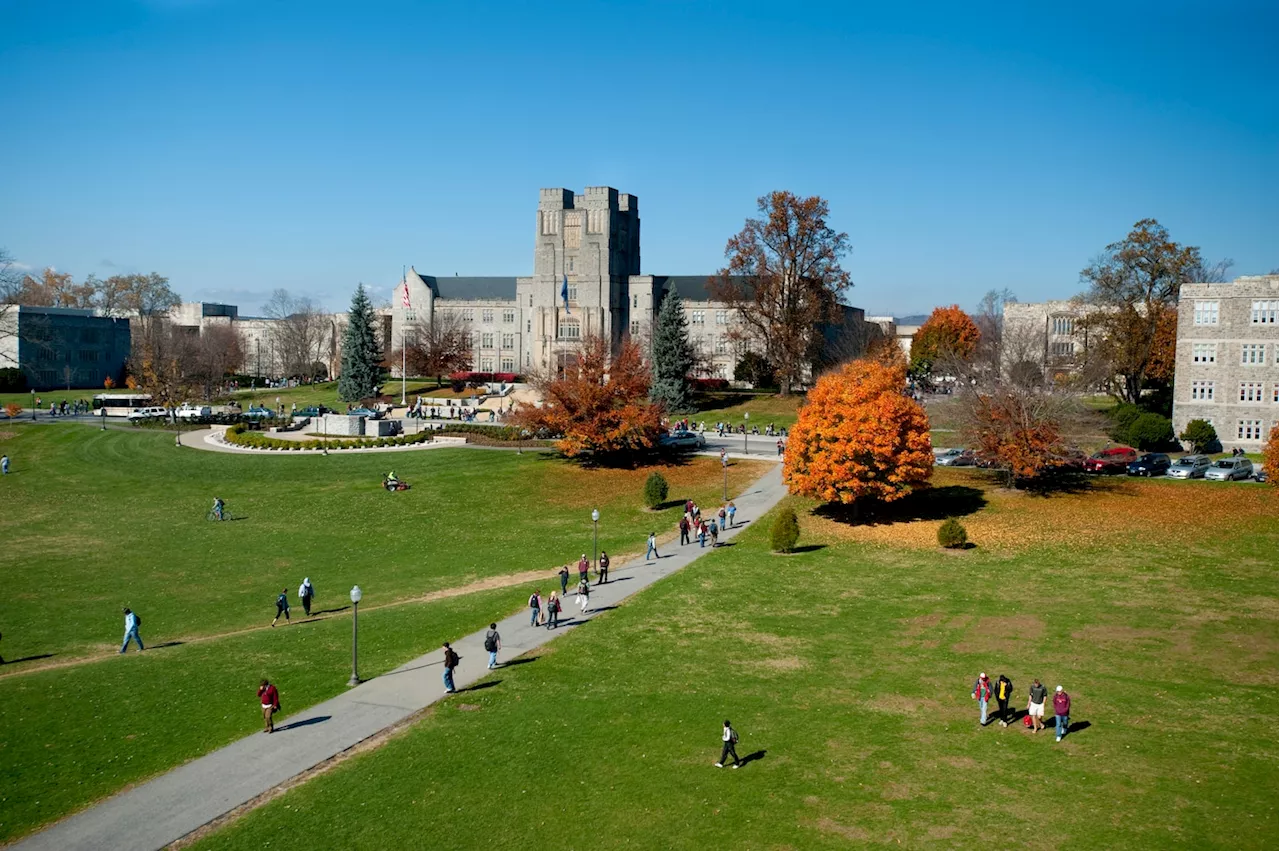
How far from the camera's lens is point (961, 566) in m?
38.7

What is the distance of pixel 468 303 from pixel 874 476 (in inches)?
3581

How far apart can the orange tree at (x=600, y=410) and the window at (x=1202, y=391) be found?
3530cm

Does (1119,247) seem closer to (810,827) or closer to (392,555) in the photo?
(392,555)

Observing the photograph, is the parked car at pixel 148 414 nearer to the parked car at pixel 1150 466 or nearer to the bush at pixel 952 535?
the bush at pixel 952 535

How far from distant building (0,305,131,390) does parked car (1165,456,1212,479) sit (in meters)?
107

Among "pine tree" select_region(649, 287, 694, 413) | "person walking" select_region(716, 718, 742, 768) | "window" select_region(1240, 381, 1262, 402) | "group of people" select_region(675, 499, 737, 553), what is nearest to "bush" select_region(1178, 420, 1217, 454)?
"window" select_region(1240, 381, 1262, 402)

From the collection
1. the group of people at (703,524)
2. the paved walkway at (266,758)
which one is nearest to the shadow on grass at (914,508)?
the group of people at (703,524)

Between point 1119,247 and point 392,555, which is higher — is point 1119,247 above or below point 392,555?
above

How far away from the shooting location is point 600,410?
192 ft

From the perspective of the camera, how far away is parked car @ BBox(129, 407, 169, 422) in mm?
82375

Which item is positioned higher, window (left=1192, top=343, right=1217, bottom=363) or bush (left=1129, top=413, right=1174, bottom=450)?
window (left=1192, top=343, right=1217, bottom=363)

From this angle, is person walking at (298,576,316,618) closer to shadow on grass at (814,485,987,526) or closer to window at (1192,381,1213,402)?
shadow on grass at (814,485,987,526)

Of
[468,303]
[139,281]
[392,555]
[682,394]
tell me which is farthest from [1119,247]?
[139,281]

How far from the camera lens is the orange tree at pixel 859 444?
43.7 metres
